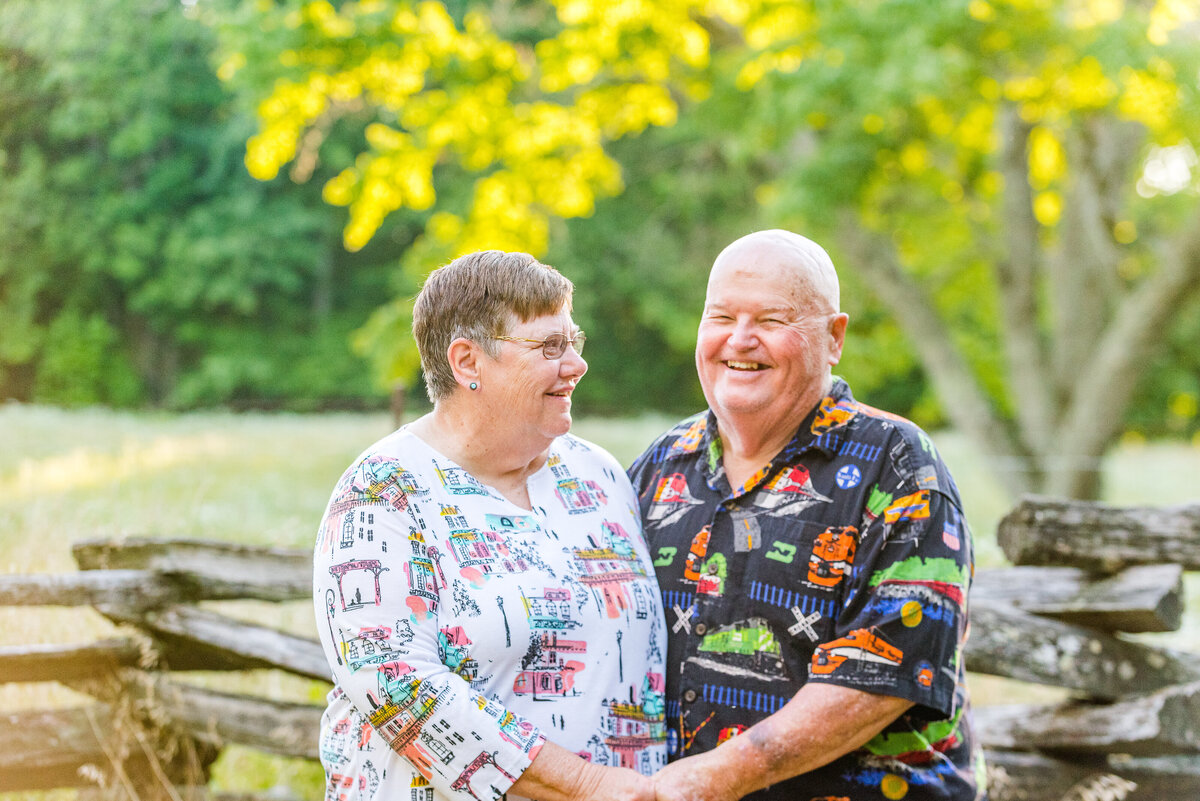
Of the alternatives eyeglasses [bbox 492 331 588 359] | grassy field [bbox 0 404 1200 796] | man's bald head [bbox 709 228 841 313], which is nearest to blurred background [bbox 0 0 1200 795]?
grassy field [bbox 0 404 1200 796]

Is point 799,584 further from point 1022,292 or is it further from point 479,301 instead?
point 1022,292

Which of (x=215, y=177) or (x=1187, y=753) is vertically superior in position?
(x=215, y=177)

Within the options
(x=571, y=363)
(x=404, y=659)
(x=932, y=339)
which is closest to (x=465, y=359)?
(x=571, y=363)

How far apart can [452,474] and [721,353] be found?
2.43ft

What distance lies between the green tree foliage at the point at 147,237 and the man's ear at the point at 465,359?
3.41 m

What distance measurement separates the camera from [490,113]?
9.34m

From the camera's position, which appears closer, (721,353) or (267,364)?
(721,353)

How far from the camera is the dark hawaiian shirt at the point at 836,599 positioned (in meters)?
1.98

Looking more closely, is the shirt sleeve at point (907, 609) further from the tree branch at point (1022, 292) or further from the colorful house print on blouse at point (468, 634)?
the tree branch at point (1022, 292)

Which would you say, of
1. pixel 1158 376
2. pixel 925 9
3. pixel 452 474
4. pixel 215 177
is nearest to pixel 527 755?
pixel 452 474

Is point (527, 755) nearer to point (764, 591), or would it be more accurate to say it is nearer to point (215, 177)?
point (764, 591)

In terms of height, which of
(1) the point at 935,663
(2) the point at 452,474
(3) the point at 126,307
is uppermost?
(3) the point at 126,307

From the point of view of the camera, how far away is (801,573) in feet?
6.99

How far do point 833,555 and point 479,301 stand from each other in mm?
975
